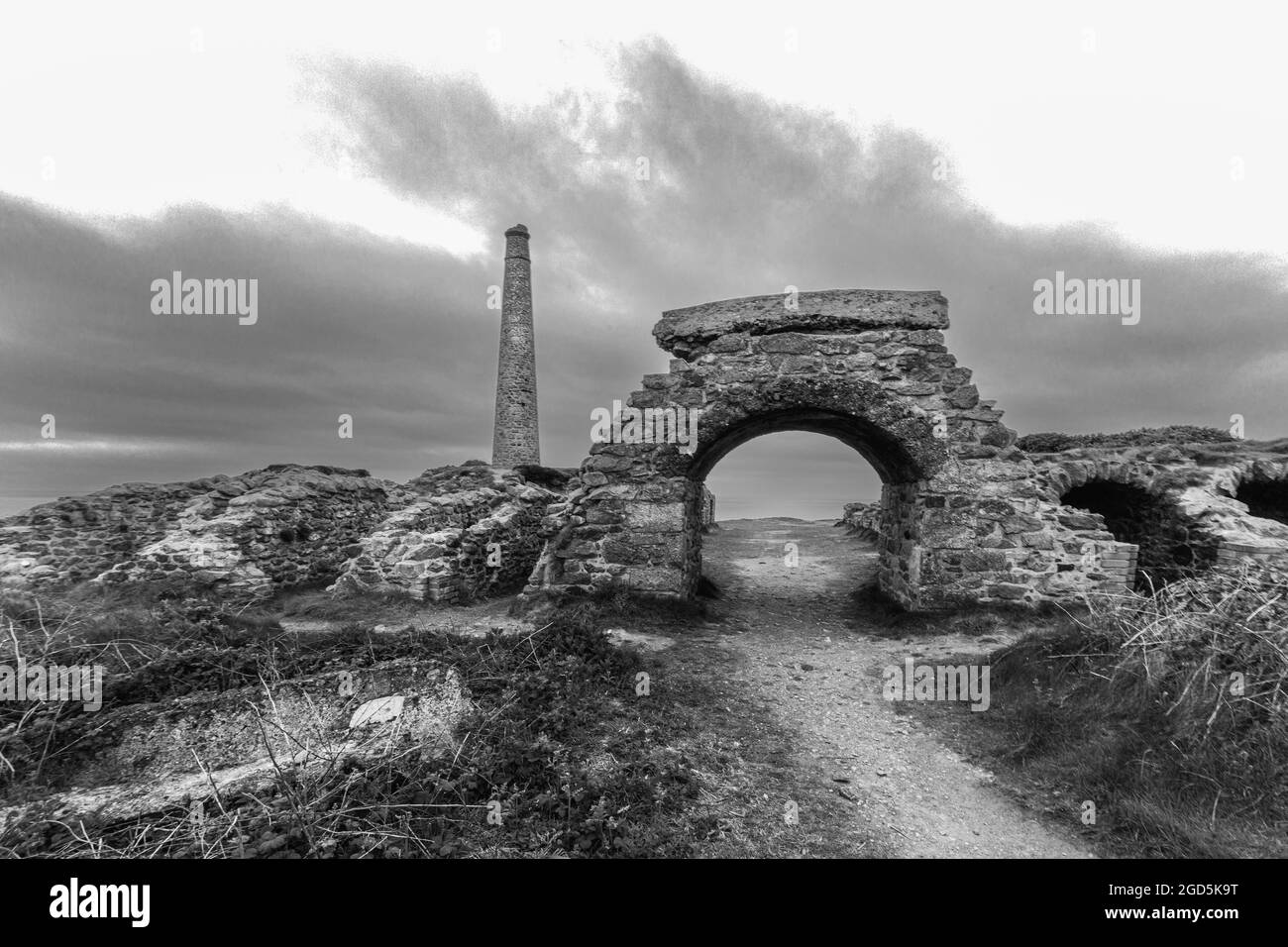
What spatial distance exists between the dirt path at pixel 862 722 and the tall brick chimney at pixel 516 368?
1291cm

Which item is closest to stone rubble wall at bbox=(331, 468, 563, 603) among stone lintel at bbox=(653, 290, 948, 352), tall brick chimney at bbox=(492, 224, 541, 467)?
stone lintel at bbox=(653, 290, 948, 352)

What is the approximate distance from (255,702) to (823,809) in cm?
462

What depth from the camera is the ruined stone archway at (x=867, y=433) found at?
7715 mm

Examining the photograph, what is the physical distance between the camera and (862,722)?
16.5ft

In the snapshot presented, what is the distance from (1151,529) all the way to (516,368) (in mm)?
19563

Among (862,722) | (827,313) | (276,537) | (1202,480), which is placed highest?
(827,313)

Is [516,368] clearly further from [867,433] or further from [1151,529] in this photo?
[1151,529]

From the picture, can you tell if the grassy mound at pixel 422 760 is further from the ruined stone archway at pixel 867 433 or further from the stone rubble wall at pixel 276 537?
the stone rubble wall at pixel 276 537

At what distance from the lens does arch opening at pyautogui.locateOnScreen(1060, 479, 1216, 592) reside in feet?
26.9

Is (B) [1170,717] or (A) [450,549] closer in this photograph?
(B) [1170,717]

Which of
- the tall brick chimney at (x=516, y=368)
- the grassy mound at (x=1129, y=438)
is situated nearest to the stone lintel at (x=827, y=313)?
the grassy mound at (x=1129, y=438)

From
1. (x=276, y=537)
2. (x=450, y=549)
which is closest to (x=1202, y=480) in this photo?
(x=450, y=549)
